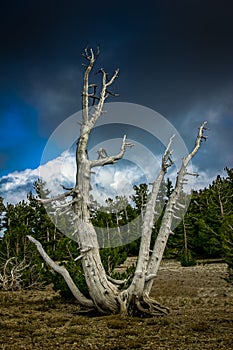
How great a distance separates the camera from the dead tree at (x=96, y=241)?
10.1 m

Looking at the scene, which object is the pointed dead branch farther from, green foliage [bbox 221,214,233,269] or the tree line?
green foliage [bbox 221,214,233,269]

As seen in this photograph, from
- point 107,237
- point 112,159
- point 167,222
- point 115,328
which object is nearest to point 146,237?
point 167,222

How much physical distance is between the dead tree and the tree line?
Result: 3.18 feet

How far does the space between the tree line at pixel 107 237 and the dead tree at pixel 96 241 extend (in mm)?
968

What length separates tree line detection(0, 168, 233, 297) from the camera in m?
17.7

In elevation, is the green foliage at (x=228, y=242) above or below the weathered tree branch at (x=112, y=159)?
below

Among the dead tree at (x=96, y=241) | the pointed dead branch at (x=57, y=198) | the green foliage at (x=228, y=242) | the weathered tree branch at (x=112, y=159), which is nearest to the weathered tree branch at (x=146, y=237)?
the dead tree at (x=96, y=241)

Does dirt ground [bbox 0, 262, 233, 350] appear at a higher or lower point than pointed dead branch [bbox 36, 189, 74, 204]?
lower

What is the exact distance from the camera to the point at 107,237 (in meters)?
40.1

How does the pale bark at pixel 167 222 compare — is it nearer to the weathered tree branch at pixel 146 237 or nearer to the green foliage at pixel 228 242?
the weathered tree branch at pixel 146 237

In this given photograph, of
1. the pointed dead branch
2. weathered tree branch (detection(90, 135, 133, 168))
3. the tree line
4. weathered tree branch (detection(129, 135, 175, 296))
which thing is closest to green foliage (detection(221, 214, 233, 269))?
the tree line

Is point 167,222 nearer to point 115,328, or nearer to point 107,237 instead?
point 115,328

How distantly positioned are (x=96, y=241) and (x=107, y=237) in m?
30.0

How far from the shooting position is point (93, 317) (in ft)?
32.9
